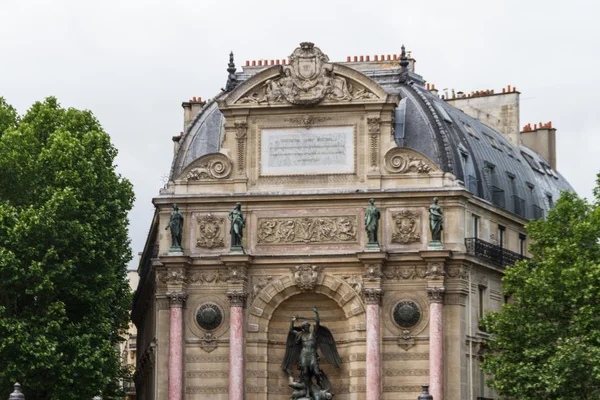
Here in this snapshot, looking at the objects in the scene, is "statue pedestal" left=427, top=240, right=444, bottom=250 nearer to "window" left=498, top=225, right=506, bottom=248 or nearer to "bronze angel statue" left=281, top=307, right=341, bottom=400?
"bronze angel statue" left=281, top=307, right=341, bottom=400

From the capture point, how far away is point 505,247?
270ft

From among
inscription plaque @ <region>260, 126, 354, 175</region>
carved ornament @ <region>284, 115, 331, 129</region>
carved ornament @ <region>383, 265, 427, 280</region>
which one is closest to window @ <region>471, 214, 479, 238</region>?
carved ornament @ <region>383, 265, 427, 280</region>

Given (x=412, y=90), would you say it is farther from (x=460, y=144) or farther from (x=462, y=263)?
(x=462, y=263)

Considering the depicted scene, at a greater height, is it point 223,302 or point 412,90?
point 412,90

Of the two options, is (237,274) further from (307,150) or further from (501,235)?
(501,235)

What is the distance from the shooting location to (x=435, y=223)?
3004 inches

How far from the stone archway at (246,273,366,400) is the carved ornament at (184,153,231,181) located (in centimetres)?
513

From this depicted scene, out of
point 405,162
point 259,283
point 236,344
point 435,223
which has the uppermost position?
point 405,162

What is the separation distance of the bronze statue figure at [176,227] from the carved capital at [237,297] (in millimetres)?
2947

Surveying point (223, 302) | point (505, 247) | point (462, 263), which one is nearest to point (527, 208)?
point (505, 247)

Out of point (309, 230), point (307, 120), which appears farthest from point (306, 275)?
point (307, 120)

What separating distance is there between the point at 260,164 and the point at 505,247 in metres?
11.8

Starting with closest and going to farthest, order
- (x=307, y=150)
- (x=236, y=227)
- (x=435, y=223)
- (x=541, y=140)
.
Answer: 1. (x=435, y=223)
2. (x=236, y=227)
3. (x=307, y=150)
4. (x=541, y=140)

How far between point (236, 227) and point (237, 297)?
289 cm
